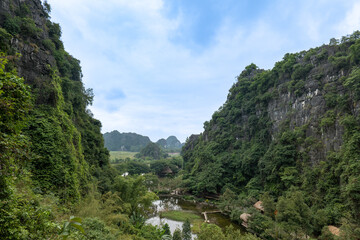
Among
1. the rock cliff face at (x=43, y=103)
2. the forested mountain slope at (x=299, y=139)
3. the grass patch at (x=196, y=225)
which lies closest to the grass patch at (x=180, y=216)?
the grass patch at (x=196, y=225)

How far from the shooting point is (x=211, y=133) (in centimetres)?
4147

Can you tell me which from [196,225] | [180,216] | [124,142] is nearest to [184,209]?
[180,216]

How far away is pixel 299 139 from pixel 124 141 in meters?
120

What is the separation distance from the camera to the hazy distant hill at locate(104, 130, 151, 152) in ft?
407

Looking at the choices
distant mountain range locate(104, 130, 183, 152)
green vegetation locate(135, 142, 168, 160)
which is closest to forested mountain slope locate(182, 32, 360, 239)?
green vegetation locate(135, 142, 168, 160)

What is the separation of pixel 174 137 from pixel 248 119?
5978 inches

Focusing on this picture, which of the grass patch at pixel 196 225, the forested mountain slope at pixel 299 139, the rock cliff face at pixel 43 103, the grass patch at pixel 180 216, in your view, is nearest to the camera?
the rock cliff face at pixel 43 103

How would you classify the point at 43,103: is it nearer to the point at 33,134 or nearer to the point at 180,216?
the point at 33,134

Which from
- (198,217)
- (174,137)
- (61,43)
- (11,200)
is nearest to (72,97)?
(61,43)

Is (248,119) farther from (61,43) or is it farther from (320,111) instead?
(61,43)

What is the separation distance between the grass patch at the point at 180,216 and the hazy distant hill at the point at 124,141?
102297 millimetres

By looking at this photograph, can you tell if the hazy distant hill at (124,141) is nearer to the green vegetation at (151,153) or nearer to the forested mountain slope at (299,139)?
the green vegetation at (151,153)

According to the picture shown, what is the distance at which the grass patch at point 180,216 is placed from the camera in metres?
19.4

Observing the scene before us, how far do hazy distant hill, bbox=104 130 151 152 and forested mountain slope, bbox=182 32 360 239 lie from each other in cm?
9485
